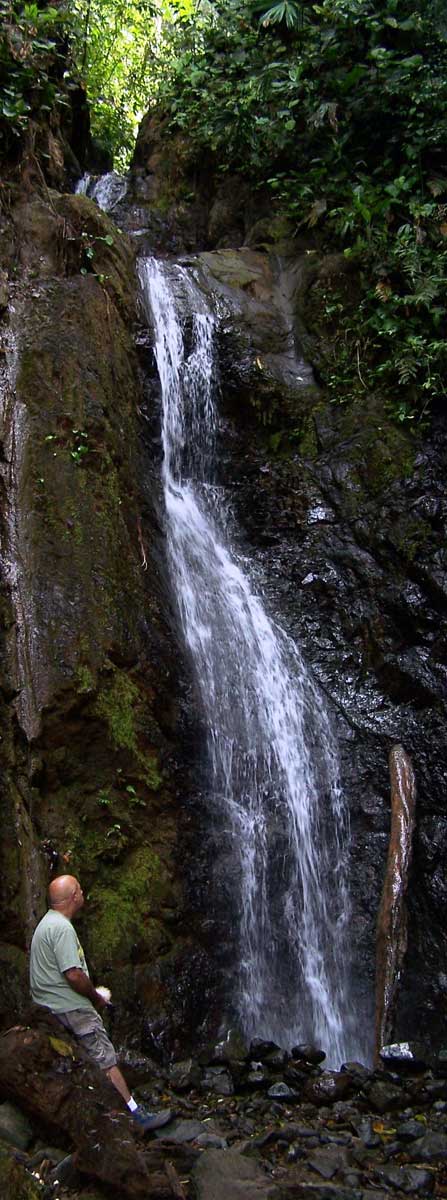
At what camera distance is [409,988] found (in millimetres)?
6449

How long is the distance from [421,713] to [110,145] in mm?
12530

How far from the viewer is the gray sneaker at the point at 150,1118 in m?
4.30

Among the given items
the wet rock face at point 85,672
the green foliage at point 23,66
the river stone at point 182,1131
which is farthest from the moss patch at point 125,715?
the green foliage at point 23,66

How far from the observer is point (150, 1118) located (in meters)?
4.40

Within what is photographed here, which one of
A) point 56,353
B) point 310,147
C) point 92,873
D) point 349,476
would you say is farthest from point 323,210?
point 92,873

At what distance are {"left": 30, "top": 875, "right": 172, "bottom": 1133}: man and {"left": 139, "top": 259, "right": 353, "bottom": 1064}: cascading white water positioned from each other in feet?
6.92

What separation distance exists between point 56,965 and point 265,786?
3.17 m

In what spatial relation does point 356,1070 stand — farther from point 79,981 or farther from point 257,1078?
point 79,981

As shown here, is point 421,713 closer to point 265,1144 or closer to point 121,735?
point 121,735

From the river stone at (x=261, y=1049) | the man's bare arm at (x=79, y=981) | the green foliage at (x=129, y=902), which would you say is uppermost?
the green foliage at (x=129, y=902)

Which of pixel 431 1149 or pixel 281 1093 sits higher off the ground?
pixel 281 1093

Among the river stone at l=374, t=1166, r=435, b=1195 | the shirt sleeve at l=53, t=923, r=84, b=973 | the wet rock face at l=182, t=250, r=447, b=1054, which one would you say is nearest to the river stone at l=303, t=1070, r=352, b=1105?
the river stone at l=374, t=1166, r=435, b=1195

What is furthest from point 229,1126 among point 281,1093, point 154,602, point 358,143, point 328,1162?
point 358,143

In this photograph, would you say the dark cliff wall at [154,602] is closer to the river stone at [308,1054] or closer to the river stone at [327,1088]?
the river stone at [308,1054]
